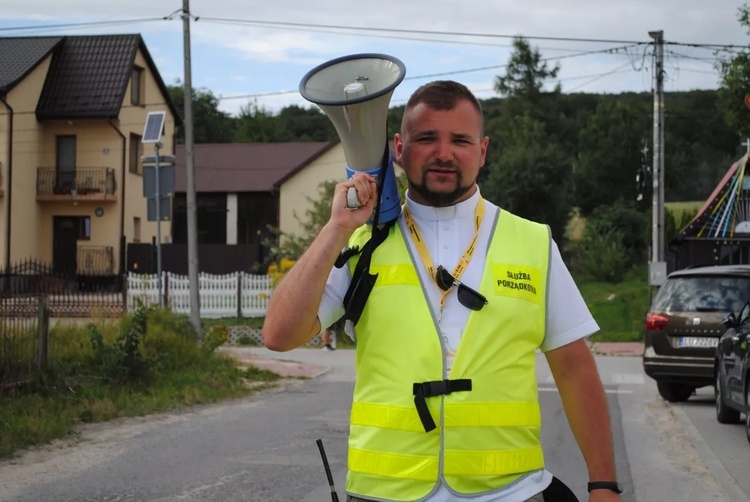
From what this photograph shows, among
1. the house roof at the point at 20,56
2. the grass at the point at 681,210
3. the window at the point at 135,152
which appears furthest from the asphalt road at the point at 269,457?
the grass at the point at 681,210

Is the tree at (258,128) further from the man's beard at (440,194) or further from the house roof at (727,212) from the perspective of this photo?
the man's beard at (440,194)

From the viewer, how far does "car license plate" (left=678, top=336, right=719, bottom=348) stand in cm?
1398

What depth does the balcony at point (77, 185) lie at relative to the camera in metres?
41.4

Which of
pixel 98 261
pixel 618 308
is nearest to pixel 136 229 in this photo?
pixel 98 261

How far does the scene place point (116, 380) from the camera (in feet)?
45.5

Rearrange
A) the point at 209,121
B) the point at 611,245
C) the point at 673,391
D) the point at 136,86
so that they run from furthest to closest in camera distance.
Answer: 1. the point at 209,121
2. the point at 611,245
3. the point at 136,86
4. the point at 673,391

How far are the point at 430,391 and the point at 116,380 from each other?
1168cm

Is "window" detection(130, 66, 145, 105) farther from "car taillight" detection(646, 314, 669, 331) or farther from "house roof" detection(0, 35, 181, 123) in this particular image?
"car taillight" detection(646, 314, 669, 331)

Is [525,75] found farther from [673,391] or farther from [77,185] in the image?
[673,391]

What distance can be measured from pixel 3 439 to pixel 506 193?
1817 inches

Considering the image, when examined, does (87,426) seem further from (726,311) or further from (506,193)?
(506,193)

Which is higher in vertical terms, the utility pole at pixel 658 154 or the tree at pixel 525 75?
the tree at pixel 525 75

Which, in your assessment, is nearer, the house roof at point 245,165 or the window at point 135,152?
the window at point 135,152

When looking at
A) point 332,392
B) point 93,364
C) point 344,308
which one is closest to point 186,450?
point 93,364
